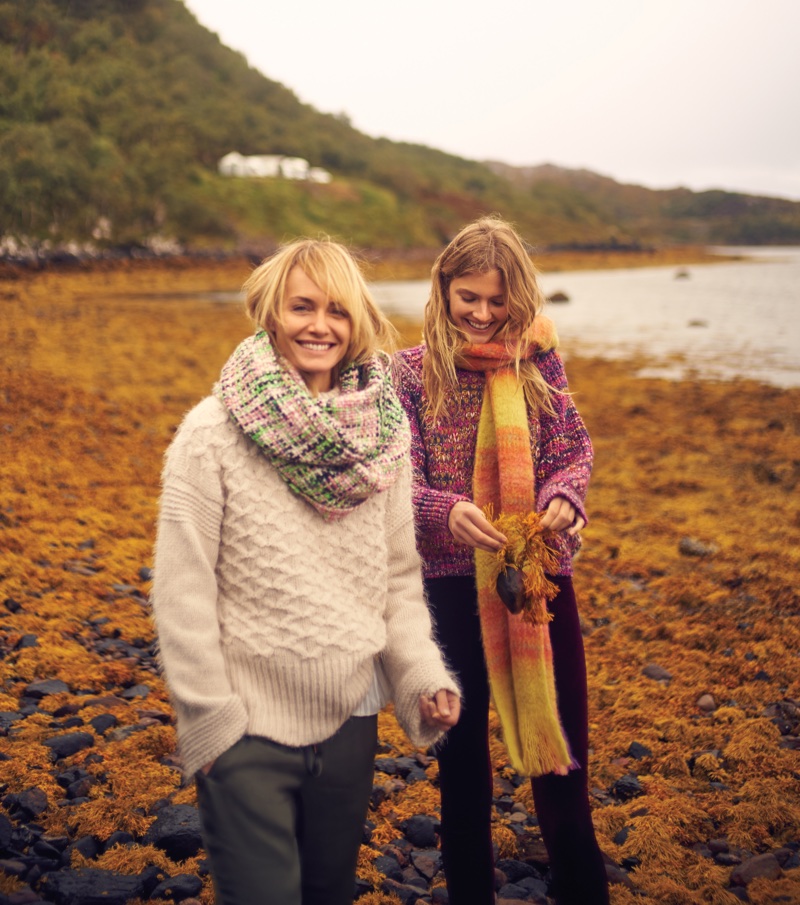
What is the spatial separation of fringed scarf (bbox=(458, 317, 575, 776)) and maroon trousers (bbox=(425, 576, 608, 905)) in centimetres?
6

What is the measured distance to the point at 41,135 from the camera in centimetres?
3250

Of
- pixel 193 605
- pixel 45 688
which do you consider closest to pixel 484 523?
pixel 193 605

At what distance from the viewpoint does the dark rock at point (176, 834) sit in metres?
3.07

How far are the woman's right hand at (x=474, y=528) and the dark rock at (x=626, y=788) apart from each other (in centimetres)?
194

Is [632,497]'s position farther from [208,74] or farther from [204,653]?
[208,74]

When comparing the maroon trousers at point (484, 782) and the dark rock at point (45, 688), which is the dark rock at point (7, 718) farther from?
the maroon trousers at point (484, 782)

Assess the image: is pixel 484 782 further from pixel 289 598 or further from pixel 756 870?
pixel 756 870

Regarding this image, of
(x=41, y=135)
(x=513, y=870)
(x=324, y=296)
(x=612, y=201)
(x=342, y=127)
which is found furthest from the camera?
(x=612, y=201)

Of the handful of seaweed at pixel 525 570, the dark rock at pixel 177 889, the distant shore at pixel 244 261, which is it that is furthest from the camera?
the distant shore at pixel 244 261

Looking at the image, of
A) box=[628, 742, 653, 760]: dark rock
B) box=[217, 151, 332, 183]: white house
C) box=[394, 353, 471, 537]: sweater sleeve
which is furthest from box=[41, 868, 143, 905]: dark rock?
box=[217, 151, 332, 183]: white house

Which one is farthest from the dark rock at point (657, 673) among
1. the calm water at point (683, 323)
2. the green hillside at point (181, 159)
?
the green hillside at point (181, 159)

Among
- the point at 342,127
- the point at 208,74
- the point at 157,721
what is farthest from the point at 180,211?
the point at 342,127

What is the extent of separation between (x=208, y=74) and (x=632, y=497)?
352ft

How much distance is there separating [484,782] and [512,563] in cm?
73
